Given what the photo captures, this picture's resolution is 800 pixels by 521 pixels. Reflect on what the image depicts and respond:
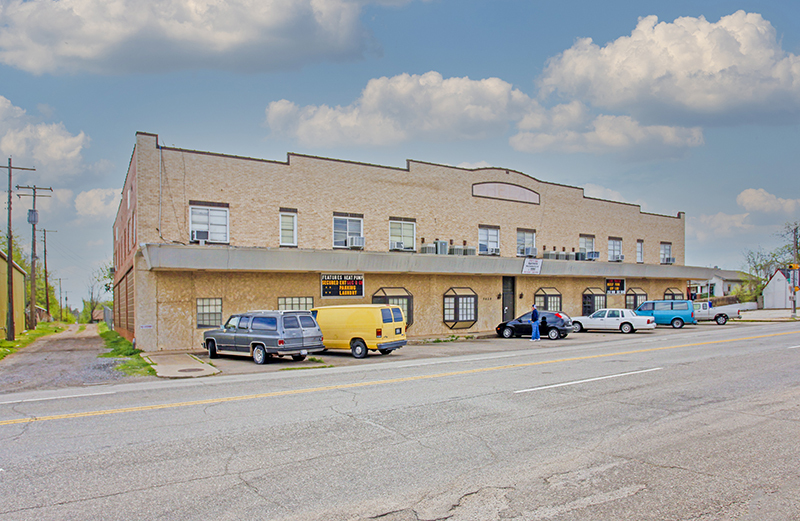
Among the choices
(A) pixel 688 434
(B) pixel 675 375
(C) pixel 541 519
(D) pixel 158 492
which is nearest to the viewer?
(C) pixel 541 519

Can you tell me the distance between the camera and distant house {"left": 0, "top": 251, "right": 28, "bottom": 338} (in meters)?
32.9

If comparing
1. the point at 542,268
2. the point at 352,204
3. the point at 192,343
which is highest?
the point at 352,204

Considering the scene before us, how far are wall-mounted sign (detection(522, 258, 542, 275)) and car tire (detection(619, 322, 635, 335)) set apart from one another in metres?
5.72

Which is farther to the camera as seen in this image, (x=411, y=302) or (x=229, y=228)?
(x=411, y=302)

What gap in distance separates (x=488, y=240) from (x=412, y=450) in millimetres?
26831

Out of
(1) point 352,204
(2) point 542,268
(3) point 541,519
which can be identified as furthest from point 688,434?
(2) point 542,268

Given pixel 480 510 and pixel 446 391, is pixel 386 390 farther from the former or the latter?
pixel 480 510

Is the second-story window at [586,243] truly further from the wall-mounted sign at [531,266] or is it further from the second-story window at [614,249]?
the wall-mounted sign at [531,266]

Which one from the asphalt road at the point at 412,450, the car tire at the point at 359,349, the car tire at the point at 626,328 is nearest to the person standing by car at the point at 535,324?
the car tire at the point at 626,328

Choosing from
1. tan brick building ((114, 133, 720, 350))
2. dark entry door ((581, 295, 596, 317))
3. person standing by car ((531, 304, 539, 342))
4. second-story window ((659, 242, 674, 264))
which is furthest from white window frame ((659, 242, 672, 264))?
person standing by car ((531, 304, 539, 342))

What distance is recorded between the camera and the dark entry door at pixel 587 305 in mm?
37747

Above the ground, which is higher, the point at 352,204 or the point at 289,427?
the point at 352,204

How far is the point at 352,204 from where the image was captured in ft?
88.0

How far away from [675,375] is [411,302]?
1732cm
